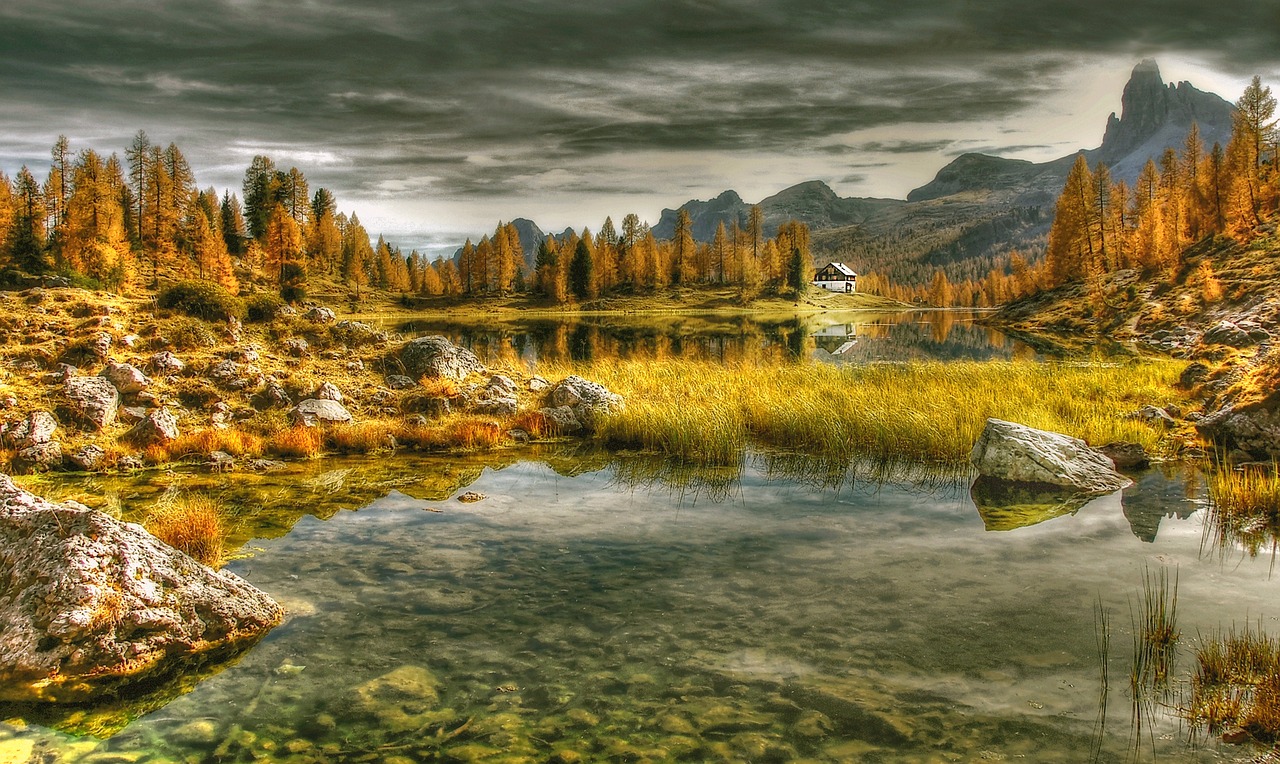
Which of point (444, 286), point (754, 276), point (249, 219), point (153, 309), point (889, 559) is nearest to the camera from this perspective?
point (889, 559)

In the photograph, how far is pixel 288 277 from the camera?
103 m

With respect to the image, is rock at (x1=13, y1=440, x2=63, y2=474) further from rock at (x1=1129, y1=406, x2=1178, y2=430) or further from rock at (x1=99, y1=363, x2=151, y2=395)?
rock at (x1=1129, y1=406, x2=1178, y2=430)

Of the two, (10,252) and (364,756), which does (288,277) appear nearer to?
(10,252)

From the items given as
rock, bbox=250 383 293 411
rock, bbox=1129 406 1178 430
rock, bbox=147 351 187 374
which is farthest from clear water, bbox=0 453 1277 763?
rock, bbox=147 351 187 374

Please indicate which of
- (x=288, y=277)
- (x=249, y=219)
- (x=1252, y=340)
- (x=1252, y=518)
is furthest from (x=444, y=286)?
(x=1252, y=518)

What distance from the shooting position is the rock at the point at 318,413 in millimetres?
21875

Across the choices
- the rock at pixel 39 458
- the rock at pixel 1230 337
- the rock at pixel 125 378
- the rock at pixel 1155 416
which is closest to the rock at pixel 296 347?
the rock at pixel 125 378

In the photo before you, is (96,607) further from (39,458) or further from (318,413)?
(318,413)

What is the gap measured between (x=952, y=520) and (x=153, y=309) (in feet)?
88.1

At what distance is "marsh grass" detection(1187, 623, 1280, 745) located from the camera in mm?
6570

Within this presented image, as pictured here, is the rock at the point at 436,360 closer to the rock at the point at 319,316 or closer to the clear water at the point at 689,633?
the rock at the point at 319,316

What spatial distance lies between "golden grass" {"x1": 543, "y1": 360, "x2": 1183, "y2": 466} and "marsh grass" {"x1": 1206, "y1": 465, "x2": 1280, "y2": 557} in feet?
15.8

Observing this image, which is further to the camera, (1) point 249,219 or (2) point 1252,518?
(1) point 249,219

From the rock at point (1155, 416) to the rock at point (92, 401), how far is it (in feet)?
94.6
